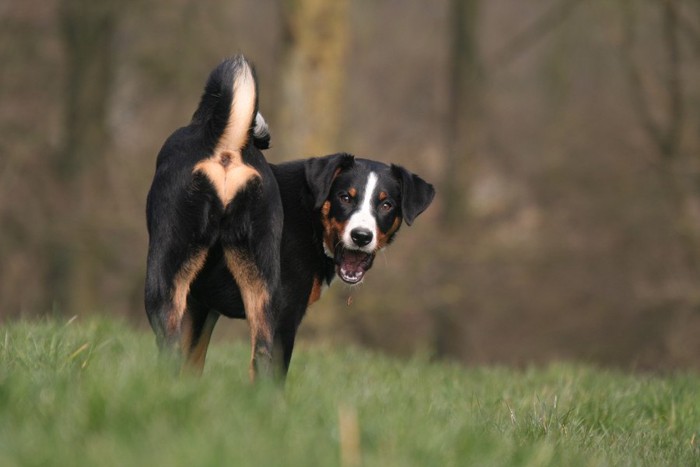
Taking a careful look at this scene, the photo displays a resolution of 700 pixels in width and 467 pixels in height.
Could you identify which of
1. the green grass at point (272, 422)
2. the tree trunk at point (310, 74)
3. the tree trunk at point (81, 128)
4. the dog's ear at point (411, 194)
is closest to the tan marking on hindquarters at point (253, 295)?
the green grass at point (272, 422)

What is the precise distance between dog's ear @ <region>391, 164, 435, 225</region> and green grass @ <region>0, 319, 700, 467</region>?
104cm

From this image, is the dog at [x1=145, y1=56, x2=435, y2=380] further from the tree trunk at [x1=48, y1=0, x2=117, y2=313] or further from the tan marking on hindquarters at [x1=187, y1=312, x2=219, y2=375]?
the tree trunk at [x1=48, y1=0, x2=117, y2=313]

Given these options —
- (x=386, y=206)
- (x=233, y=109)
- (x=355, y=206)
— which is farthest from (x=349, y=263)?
(x=233, y=109)

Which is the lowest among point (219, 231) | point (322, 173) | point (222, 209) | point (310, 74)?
point (219, 231)

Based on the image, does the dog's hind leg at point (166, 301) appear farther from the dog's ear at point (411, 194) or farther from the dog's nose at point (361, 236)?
the dog's ear at point (411, 194)

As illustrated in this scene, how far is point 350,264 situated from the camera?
6.11 metres

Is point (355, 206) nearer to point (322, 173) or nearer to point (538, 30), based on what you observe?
point (322, 173)

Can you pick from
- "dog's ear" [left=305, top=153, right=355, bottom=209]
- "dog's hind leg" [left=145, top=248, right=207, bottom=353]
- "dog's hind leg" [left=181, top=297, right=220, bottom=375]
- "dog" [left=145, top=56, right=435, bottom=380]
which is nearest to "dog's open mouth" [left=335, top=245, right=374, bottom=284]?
"dog's ear" [left=305, top=153, right=355, bottom=209]

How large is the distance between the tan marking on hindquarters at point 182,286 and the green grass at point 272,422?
347 millimetres

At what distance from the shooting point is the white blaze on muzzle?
5.97 metres

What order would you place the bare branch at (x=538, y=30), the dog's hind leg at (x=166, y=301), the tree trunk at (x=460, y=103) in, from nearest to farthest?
the dog's hind leg at (x=166, y=301)
the bare branch at (x=538, y=30)
the tree trunk at (x=460, y=103)

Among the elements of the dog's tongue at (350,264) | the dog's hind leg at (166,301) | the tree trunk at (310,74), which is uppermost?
the tree trunk at (310,74)

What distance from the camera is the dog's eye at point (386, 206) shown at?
6284 millimetres

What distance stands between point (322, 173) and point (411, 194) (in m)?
0.62
